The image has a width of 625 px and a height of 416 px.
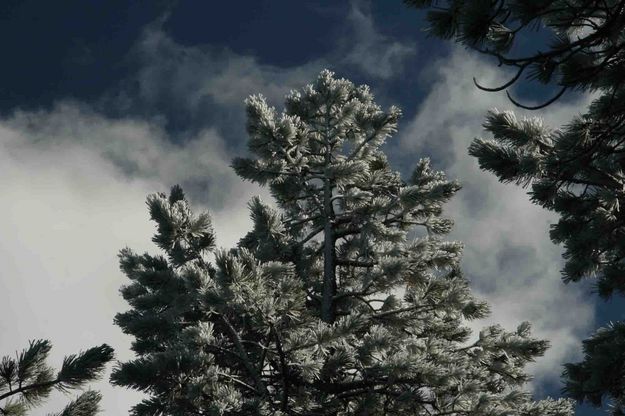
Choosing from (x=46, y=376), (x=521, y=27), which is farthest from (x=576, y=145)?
(x=46, y=376)

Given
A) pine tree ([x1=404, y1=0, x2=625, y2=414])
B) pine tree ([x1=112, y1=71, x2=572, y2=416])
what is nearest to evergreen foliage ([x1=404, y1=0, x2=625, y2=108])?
pine tree ([x1=404, y1=0, x2=625, y2=414])

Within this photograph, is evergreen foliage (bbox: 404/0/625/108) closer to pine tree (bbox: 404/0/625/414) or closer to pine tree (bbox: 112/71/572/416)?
pine tree (bbox: 404/0/625/414)

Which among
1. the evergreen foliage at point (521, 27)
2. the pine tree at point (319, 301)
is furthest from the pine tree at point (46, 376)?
the evergreen foliage at point (521, 27)

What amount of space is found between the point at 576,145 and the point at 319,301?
6.17m

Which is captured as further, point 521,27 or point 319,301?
point 319,301

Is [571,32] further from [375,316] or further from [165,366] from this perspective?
[165,366]

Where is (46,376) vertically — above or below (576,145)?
below

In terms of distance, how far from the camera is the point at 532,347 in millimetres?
10320

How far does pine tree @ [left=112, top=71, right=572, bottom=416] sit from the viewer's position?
24.2ft

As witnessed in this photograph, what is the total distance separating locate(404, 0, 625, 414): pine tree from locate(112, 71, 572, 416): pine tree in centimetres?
205

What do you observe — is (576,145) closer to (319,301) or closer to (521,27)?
(521,27)

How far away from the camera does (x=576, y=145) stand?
570cm

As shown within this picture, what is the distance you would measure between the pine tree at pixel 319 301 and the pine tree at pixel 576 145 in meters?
2.05

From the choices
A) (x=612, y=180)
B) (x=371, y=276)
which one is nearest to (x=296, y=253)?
(x=371, y=276)
